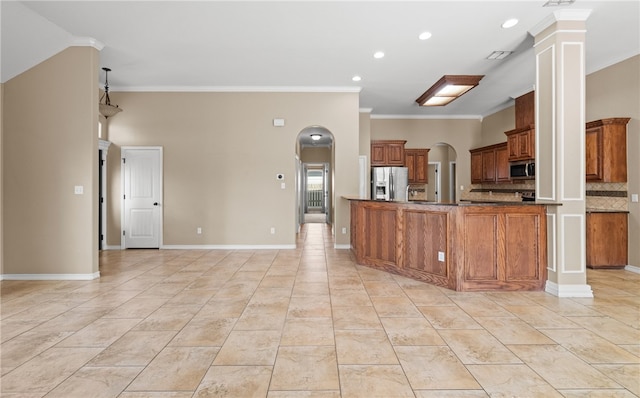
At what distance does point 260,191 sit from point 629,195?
6.17m

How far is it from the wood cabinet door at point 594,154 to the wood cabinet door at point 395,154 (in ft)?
13.1

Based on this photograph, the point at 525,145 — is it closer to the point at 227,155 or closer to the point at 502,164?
the point at 502,164

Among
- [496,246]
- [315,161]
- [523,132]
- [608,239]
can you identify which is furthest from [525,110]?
[315,161]

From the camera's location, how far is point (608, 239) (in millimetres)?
4910

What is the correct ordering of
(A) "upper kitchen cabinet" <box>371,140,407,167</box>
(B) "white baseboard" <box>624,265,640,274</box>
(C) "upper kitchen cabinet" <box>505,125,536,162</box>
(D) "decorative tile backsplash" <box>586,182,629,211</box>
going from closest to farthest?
(B) "white baseboard" <box>624,265,640,274</box> → (D) "decorative tile backsplash" <box>586,182,629,211</box> → (C) "upper kitchen cabinet" <box>505,125,536,162</box> → (A) "upper kitchen cabinet" <box>371,140,407,167</box>

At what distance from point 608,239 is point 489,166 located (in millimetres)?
3358

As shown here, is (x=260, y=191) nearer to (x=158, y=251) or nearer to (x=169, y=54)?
(x=158, y=251)

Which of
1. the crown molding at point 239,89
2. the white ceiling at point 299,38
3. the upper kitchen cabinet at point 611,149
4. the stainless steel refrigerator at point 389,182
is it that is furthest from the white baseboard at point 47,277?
the upper kitchen cabinet at point 611,149

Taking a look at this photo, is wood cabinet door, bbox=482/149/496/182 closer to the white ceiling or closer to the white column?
the white ceiling

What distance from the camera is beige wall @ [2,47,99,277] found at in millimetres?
4355

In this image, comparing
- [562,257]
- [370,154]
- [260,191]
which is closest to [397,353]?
[562,257]

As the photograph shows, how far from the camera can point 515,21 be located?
13.0ft

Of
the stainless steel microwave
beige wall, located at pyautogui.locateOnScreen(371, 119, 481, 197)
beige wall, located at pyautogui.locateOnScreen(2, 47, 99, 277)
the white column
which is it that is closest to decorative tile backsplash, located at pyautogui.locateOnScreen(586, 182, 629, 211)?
the stainless steel microwave

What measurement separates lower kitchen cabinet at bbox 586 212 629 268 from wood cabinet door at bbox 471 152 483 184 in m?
3.51
